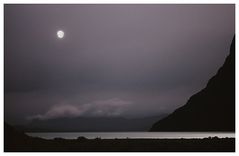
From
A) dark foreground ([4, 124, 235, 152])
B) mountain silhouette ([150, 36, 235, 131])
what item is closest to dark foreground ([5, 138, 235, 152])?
dark foreground ([4, 124, 235, 152])

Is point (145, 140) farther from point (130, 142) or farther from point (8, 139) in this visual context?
point (8, 139)

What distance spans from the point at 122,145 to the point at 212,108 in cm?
6297

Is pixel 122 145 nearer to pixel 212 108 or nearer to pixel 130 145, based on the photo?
pixel 130 145

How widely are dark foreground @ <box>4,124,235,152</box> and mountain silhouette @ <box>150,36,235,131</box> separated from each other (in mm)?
45463

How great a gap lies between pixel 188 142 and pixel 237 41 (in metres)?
7.56

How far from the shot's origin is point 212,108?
77.9m

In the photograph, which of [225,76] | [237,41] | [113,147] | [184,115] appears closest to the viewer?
[237,41]

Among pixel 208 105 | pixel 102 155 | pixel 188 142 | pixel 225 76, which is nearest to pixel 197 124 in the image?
pixel 208 105

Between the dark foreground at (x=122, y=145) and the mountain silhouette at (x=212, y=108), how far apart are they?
45.5 m

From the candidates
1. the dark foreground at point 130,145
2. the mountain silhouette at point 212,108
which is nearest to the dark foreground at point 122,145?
the dark foreground at point 130,145

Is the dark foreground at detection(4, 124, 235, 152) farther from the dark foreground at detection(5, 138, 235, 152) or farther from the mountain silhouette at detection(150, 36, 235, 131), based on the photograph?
the mountain silhouette at detection(150, 36, 235, 131)

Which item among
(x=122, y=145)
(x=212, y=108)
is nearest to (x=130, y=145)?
(x=122, y=145)

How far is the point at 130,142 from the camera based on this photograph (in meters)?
18.9

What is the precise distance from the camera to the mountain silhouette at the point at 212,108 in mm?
72000
